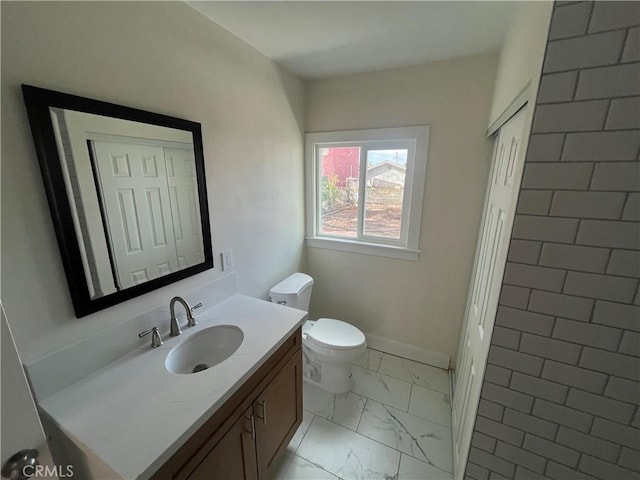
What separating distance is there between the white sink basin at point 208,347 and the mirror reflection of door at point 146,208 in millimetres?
364

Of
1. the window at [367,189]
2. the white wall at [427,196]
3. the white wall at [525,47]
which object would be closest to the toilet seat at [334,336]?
the white wall at [427,196]

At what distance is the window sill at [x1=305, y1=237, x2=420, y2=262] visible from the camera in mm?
2053

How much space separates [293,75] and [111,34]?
1.27 meters

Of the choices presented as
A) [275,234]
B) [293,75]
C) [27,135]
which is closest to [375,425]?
[275,234]

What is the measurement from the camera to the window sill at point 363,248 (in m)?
2.05

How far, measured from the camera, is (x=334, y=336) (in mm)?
Result: 1829

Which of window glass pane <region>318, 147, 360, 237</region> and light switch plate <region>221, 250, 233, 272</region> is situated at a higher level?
window glass pane <region>318, 147, 360, 237</region>

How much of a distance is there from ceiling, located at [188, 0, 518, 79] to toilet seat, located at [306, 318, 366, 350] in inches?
74.0

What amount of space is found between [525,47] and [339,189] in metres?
1.48

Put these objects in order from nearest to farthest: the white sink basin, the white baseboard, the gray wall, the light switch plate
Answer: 1. the gray wall
2. the white sink basin
3. the light switch plate
4. the white baseboard

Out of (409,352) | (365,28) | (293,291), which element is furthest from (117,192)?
(409,352)

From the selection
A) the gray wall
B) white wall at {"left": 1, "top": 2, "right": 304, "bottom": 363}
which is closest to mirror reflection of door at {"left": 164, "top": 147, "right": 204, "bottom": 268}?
white wall at {"left": 1, "top": 2, "right": 304, "bottom": 363}

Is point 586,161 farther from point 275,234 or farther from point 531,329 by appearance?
point 275,234

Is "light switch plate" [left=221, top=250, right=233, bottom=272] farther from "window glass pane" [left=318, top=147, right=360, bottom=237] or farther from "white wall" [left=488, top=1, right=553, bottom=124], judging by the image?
"white wall" [left=488, top=1, right=553, bottom=124]
